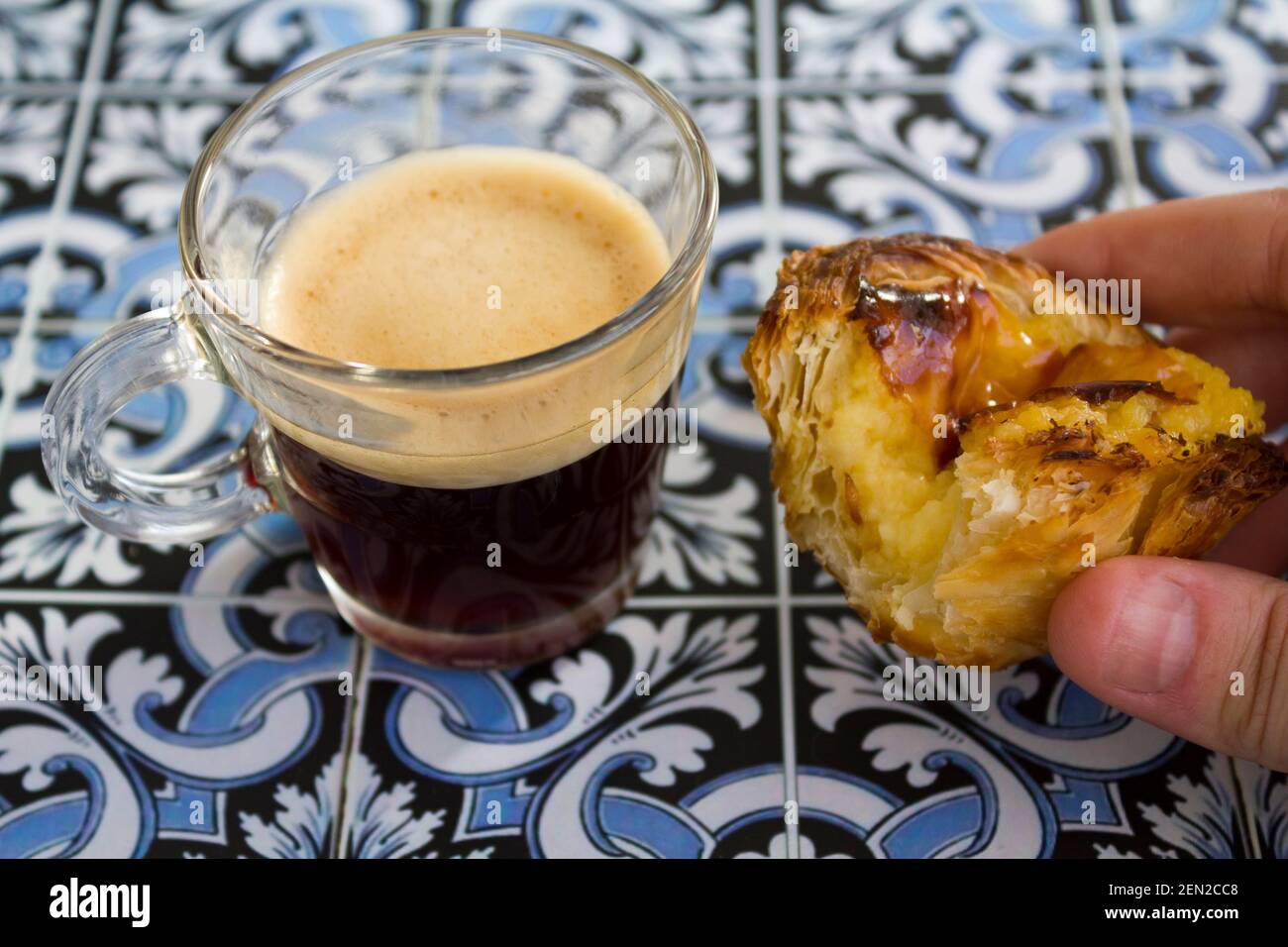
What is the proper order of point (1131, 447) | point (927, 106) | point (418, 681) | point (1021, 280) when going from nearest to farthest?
point (1131, 447)
point (1021, 280)
point (418, 681)
point (927, 106)

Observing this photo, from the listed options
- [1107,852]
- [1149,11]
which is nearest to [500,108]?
[1107,852]

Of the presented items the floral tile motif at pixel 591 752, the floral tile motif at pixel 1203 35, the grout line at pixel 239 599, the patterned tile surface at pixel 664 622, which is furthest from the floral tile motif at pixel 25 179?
the floral tile motif at pixel 1203 35

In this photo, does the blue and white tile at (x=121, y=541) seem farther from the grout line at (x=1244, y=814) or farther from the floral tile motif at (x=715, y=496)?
the grout line at (x=1244, y=814)

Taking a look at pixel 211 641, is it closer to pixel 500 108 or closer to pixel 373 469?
pixel 373 469

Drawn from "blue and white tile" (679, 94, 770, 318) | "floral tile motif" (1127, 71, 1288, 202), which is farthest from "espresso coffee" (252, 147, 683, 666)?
"floral tile motif" (1127, 71, 1288, 202)

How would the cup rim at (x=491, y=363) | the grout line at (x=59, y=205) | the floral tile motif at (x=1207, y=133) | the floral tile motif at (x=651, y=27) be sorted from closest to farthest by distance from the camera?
the cup rim at (x=491, y=363) < the grout line at (x=59, y=205) < the floral tile motif at (x=1207, y=133) < the floral tile motif at (x=651, y=27)

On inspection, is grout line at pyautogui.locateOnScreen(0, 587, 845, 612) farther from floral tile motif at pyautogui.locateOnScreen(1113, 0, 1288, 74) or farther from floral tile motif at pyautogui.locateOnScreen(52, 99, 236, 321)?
floral tile motif at pyautogui.locateOnScreen(1113, 0, 1288, 74)

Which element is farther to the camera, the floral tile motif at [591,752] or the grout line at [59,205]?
the grout line at [59,205]
